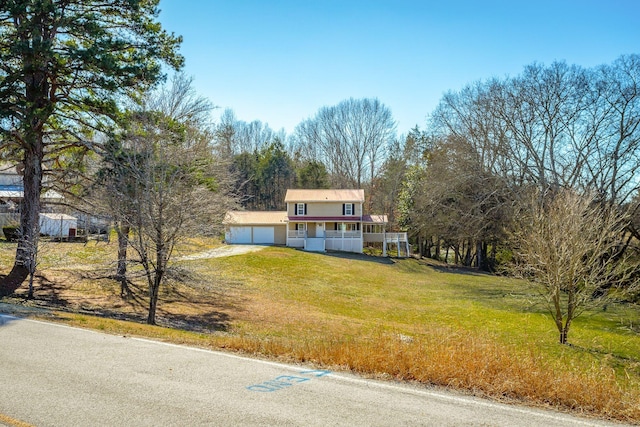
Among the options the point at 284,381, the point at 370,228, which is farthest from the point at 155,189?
the point at 370,228

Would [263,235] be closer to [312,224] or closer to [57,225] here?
[312,224]

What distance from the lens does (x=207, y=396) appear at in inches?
216

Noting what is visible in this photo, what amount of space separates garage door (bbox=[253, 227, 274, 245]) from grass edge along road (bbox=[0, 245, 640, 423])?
7159mm

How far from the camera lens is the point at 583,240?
50.2ft

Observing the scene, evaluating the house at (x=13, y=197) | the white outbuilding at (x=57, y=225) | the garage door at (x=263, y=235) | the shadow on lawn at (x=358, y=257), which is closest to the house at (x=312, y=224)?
the garage door at (x=263, y=235)

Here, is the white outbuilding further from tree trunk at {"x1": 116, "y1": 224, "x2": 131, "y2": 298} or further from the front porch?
the front porch

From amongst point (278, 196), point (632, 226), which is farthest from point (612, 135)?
point (278, 196)

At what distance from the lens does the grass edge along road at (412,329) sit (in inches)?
239

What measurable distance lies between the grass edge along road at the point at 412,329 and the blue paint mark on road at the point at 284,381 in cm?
54

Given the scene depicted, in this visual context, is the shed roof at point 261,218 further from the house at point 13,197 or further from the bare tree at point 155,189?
the bare tree at point 155,189

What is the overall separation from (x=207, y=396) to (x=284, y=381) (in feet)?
3.46

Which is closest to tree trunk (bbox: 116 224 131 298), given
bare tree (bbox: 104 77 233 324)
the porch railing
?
bare tree (bbox: 104 77 233 324)

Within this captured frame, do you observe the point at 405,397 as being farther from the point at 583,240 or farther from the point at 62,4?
the point at 62,4

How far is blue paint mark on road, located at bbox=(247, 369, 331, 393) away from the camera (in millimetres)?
5820
